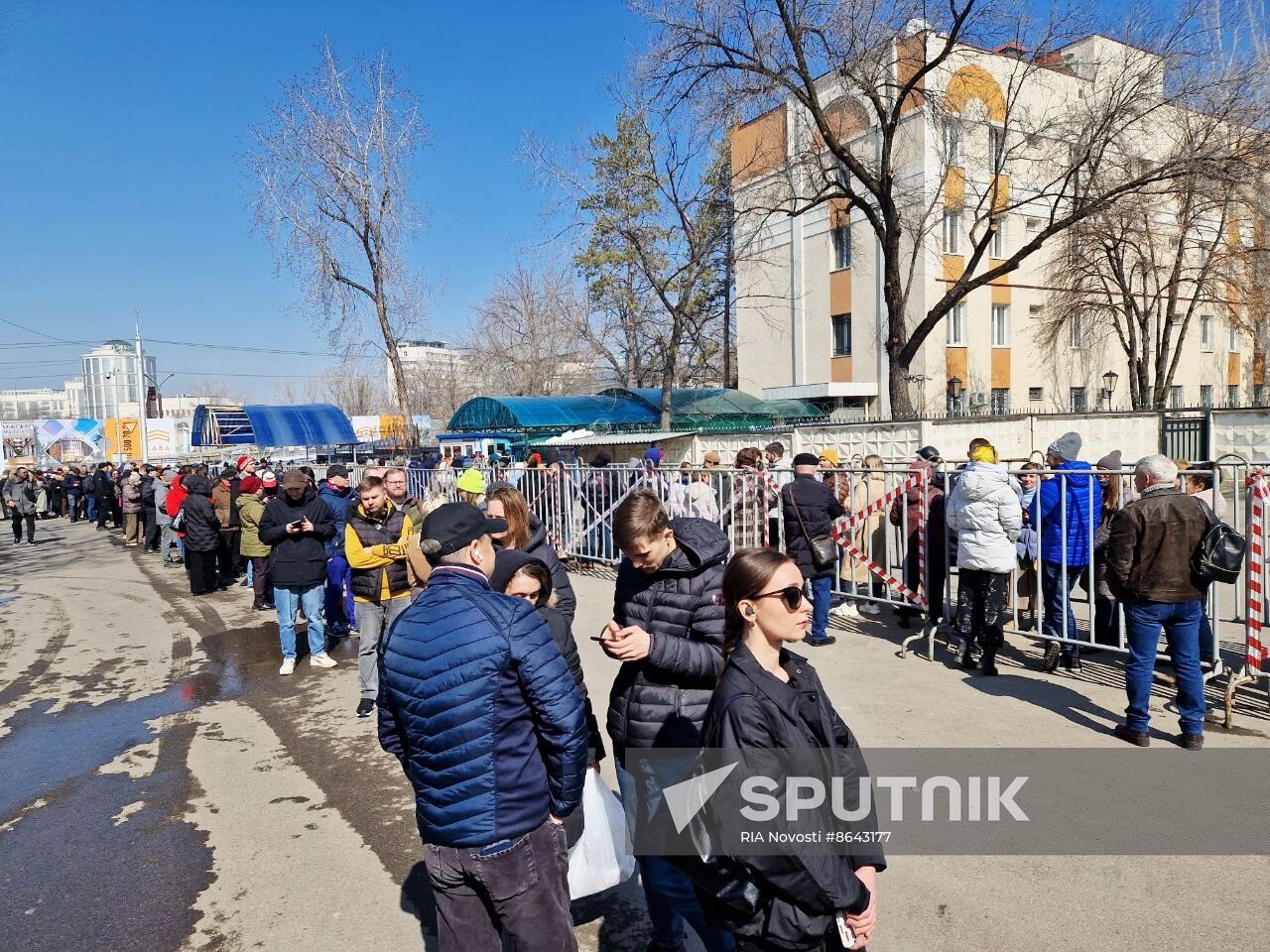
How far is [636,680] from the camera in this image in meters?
3.13

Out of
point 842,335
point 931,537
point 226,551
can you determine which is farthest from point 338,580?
point 842,335

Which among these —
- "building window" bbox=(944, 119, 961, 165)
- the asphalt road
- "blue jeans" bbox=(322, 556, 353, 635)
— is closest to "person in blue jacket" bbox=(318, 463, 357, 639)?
"blue jeans" bbox=(322, 556, 353, 635)

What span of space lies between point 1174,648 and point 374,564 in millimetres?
5402

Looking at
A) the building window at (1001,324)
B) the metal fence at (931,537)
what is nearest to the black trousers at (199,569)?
the metal fence at (931,537)

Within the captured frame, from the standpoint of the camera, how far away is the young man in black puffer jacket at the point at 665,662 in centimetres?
300

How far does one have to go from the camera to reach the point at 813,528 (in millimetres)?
7711

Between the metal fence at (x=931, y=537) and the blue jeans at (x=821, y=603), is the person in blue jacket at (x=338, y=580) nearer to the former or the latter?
the metal fence at (x=931, y=537)

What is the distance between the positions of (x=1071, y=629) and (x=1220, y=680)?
1028mm

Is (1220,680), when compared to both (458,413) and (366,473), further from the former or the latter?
(458,413)

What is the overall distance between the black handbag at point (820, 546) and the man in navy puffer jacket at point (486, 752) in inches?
210

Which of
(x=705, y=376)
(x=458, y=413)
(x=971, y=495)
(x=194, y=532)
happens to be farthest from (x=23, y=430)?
(x=971, y=495)

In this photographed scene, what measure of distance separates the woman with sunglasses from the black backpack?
3632 millimetres

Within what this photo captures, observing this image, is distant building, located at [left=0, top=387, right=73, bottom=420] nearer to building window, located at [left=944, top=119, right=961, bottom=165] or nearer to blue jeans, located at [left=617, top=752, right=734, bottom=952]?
building window, located at [left=944, top=119, right=961, bottom=165]

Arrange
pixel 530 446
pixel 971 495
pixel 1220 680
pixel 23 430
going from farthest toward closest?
pixel 23 430
pixel 530 446
pixel 971 495
pixel 1220 680
